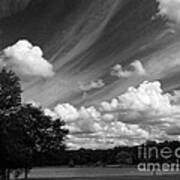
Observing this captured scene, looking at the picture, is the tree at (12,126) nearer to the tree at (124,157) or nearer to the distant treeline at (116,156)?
the distant treeline at (116,156)

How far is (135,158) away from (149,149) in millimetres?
23601

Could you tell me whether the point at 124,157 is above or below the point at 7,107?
below

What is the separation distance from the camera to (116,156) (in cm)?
12594

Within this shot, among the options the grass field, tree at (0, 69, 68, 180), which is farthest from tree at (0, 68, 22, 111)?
the grass field

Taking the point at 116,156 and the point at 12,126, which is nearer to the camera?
the point at 12,126

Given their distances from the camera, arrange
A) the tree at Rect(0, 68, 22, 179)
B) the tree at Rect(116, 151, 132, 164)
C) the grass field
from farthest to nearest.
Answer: the tree at Rect(116, 151, 132, 164) < the grass field < the tree at Rect(0, 68, 22, 179)

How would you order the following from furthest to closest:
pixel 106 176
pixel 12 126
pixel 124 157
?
pixel 124 157 < pixel 106 176 < pixel 12 126

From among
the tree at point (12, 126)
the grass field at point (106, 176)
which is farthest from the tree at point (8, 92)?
the grass field at point (106, 176)

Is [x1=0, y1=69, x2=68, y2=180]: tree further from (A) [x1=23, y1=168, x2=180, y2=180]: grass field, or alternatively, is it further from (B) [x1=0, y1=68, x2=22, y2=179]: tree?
(A) [x1=23, y1=168, x2=180, y2=180]: grass field

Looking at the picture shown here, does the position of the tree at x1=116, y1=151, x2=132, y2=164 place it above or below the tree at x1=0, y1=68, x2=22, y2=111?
below

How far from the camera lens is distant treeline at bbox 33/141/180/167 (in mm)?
62944

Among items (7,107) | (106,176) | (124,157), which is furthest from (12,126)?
(124,157)

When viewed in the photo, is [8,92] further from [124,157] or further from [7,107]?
[124,157]

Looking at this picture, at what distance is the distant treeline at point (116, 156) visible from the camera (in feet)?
207
